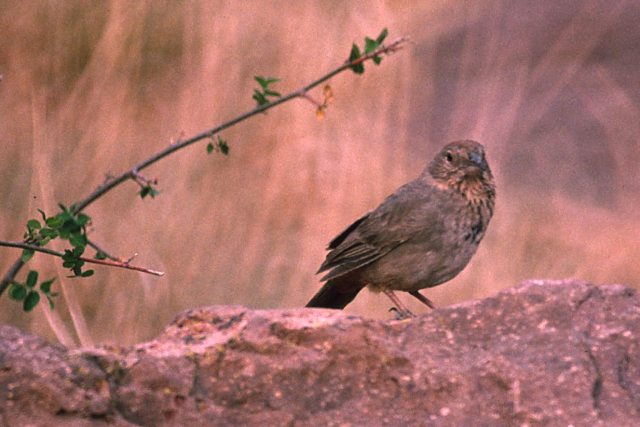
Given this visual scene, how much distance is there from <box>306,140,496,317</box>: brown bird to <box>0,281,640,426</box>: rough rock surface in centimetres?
144

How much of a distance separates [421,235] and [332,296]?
0.45 meters

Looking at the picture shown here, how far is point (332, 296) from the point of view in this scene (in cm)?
552

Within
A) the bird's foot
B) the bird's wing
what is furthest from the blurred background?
the bird's foot

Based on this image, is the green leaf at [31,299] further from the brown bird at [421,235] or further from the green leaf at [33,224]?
the brown bird at [421,235]

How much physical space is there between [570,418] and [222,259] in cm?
409

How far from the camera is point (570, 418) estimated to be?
11.6 ft

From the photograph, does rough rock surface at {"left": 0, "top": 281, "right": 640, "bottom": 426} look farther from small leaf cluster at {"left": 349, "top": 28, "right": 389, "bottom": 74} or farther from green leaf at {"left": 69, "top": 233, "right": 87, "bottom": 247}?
small leaf cluster at {"left": 349, "top": 28, "right": 389, "bottom": 74}

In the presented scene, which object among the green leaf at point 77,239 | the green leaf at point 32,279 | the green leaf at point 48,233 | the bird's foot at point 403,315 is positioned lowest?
the bird's foot at point 403,315

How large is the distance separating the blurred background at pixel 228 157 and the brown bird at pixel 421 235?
4.54ft

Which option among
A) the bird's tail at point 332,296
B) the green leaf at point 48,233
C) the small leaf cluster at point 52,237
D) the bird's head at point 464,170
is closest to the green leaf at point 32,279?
the small leaf cluster at point 52,237

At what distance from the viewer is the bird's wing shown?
5312 millimetres

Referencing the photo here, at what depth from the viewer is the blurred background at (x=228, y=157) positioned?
7.00 meters

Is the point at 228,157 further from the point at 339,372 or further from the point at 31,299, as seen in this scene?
the point at 339,372

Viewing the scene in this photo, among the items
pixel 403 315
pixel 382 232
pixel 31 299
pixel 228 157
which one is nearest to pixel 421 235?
pixel 382 232
